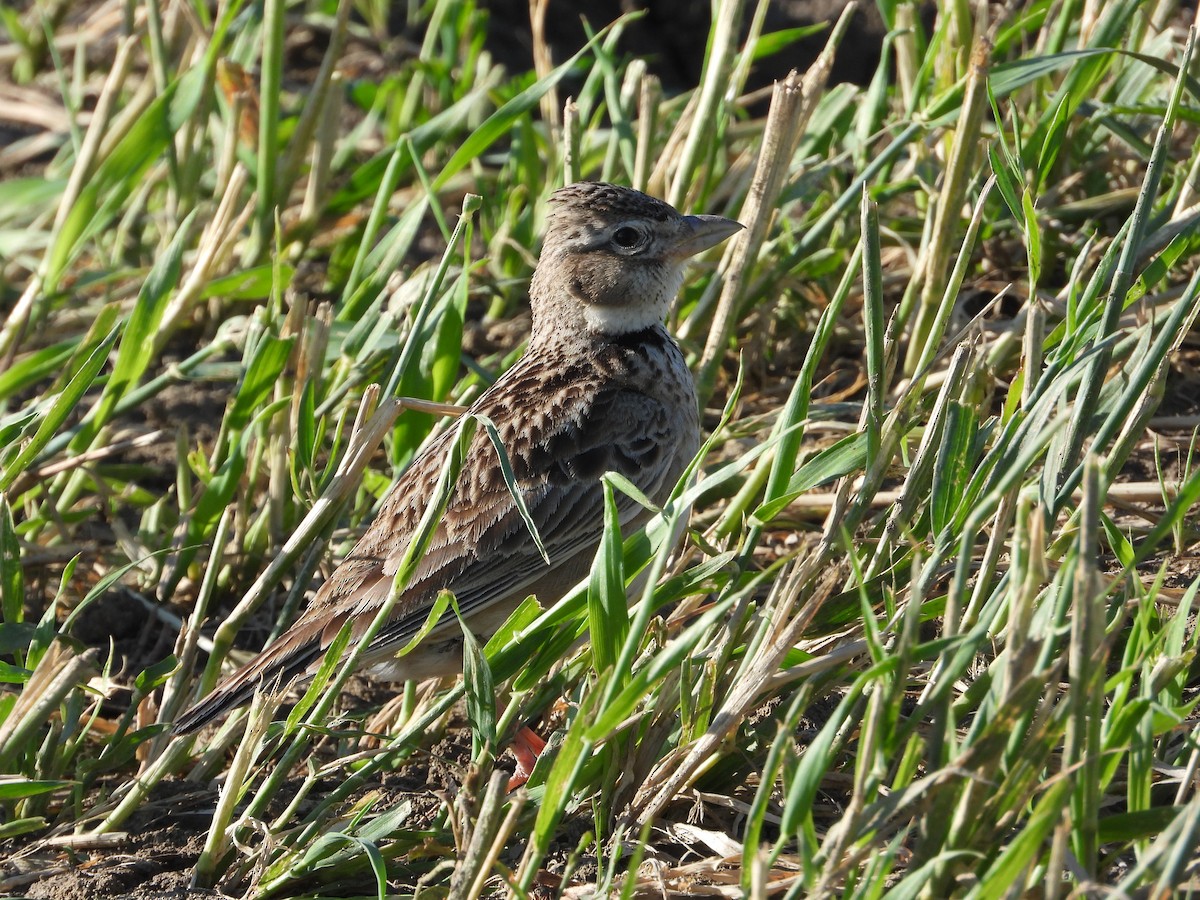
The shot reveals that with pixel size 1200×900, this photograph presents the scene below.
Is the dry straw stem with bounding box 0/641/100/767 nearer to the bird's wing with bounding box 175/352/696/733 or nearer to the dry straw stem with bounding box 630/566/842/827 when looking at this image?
the bird's wing with bounding box 175/352/696/733

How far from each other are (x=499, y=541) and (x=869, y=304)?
4.33 ft

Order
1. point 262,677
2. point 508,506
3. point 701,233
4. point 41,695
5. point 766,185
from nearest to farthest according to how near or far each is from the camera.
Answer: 1. point 41,695
2. point 262,677
3. point 508,506
4. point 766,185
5. point 701,233

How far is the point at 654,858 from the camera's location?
319 centimetres

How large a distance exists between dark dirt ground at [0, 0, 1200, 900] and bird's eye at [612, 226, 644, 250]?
41.1 inches

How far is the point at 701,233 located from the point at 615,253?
0.87ft

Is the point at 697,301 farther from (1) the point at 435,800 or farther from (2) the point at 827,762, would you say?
(2) the point at 827,762

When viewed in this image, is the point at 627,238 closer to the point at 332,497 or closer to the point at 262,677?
the point at 332,497

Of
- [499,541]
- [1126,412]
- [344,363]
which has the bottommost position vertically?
[499,541]

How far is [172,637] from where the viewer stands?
4.44 m

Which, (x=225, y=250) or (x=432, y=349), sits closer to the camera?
(x=432, y=349)

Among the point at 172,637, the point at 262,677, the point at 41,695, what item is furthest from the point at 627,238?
the point at 41,695

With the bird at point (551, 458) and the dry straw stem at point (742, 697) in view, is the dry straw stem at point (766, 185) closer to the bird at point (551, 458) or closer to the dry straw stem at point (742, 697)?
the bird at point (551, 458)

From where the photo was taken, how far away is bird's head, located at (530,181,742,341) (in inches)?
175

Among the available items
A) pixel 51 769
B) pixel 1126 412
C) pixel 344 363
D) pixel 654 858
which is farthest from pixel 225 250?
pixel 1126 412
